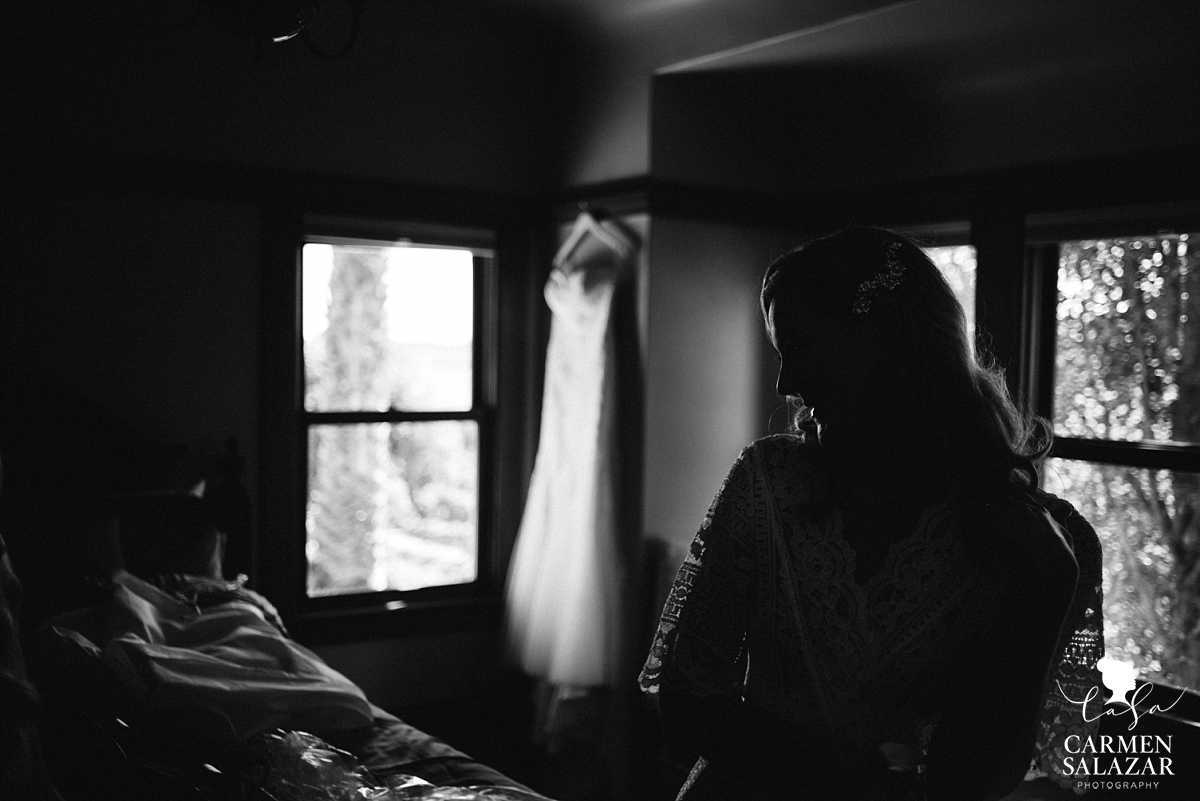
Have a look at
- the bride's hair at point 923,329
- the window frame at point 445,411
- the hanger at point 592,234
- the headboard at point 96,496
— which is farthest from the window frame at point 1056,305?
the headboard at point 96,496

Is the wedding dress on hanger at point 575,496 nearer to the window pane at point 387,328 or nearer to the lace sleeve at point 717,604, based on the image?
the window pane at point 387,328

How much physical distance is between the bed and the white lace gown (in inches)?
41.9

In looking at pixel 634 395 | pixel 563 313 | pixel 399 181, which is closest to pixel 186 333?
pixel 399 181

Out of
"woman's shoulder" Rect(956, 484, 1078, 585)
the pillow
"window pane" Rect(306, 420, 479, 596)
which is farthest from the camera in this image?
"window pane" Rect(306, 420, 479, 596)

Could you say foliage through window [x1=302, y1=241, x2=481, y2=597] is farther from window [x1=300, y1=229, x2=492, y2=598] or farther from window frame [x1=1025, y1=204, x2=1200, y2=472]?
window frame [x1=1025, y1=204, x2=1200, y2=472]

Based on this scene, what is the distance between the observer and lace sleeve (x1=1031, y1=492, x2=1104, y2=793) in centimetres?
124

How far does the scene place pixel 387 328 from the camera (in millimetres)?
3996

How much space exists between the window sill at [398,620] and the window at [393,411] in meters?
0.09

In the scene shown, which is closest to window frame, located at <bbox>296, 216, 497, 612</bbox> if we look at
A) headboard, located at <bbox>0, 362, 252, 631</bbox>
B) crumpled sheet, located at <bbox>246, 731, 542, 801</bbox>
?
headboard, located at <bbox>0, 362, 252, 631</bbox>

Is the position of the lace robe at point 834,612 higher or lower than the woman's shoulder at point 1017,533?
lower

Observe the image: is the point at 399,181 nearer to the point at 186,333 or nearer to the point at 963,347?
the point at 186,333

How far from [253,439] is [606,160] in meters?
1.64

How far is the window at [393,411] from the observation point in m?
3.85
